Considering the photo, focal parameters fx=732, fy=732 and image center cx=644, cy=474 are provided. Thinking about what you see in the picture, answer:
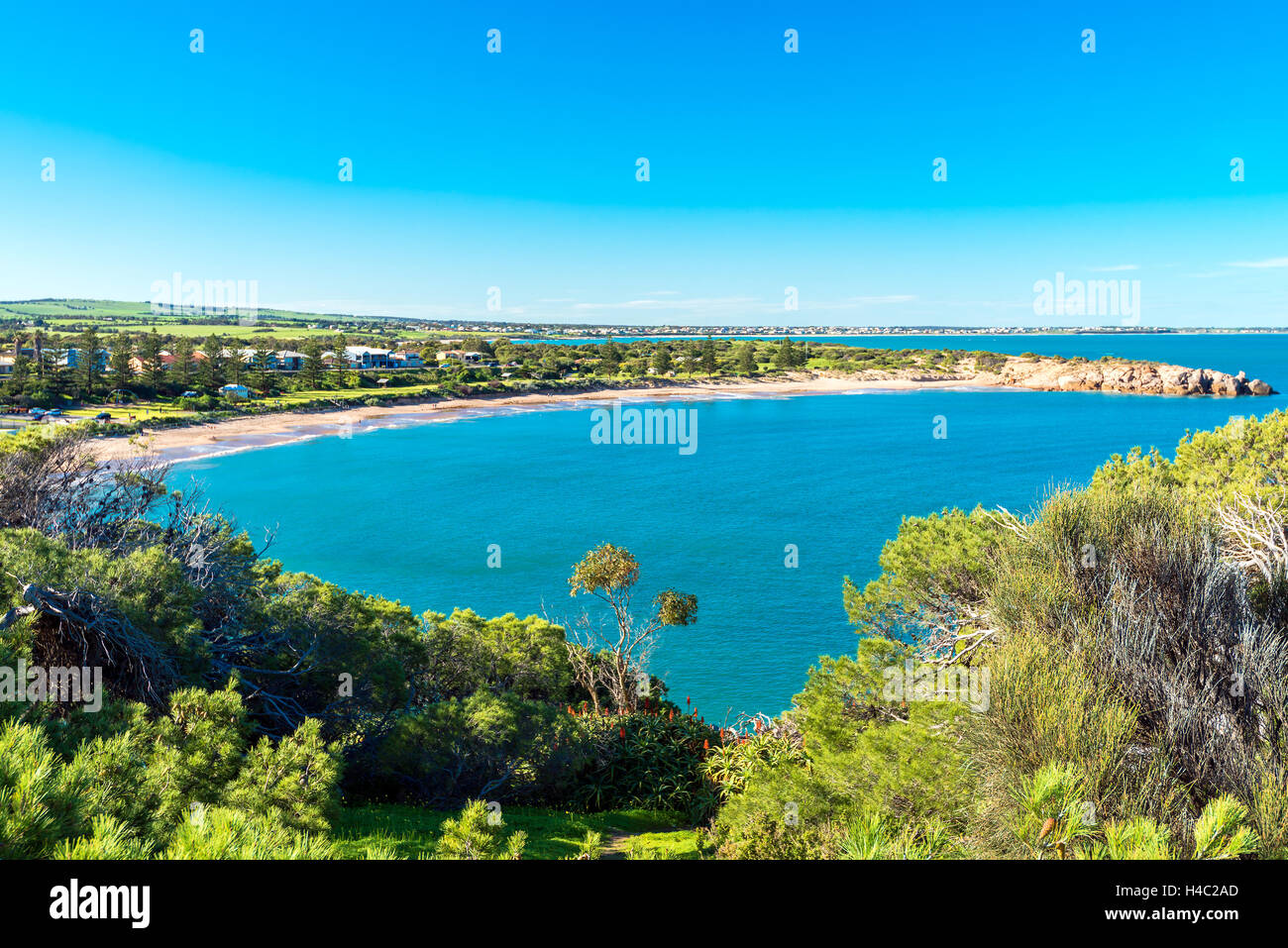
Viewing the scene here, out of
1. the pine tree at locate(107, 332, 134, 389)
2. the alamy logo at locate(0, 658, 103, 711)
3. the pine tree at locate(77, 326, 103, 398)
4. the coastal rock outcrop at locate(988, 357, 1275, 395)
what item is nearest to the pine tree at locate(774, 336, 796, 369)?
the coastal rock outcrop at locate(988, 357, 1275, 395)

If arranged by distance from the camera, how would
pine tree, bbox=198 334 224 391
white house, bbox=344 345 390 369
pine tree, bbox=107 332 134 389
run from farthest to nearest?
1. white house, bbox=344 345 390 369
2. pine tree, bbox=198 334 224 391
3. pine tree, bbox=107 332 134 389

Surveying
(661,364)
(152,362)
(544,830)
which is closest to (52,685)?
(544,830)

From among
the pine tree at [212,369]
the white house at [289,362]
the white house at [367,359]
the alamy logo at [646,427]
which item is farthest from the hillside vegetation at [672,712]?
the white house at [367,359]

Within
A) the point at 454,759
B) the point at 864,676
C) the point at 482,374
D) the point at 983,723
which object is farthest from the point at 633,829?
the point at 482,374

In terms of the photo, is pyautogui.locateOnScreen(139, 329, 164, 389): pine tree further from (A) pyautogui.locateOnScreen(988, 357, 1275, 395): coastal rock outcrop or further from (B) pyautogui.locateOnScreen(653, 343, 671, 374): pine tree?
(A) pyautogui.locateOnScreen(988, 357, 1275, 395): coastal rock outcrop
